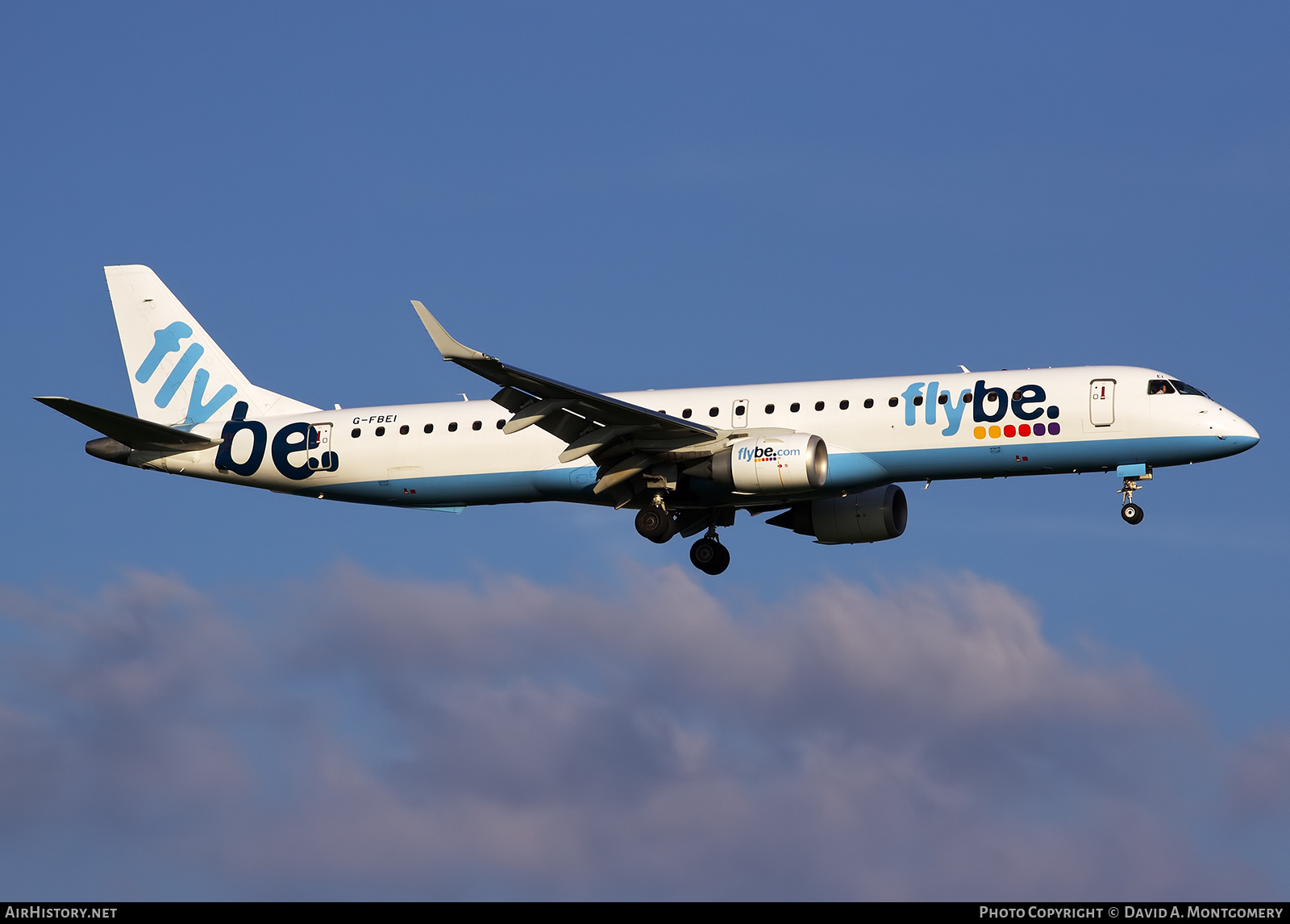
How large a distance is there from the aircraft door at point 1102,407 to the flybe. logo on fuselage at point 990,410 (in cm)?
87

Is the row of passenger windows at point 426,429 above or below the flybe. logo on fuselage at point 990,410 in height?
above

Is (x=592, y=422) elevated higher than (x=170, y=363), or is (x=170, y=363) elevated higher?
(x=170, y=363)

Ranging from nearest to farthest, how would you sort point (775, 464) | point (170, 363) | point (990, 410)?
point (775, 464) < point (990, 410) < point (170, 363)

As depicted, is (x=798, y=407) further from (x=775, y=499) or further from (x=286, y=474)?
(x=286, y=474)

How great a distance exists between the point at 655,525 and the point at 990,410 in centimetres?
937

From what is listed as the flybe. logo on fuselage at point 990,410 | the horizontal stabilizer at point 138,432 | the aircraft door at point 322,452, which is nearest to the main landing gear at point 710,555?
the flybe. logo on fuselage at point 990,410

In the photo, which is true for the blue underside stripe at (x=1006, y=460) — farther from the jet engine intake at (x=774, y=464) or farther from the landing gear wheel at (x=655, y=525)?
the landing gear wheel at (x=655, y=525)

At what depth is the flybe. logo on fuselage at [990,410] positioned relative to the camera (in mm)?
47656

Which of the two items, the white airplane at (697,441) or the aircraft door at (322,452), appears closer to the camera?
the white airplane at (697,441)

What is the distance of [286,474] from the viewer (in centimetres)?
5416

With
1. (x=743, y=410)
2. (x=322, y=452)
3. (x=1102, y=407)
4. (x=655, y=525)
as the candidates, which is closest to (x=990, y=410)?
(x=1102, y=407)

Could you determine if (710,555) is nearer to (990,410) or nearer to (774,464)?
(774,464)

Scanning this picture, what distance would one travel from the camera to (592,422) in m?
48.8
